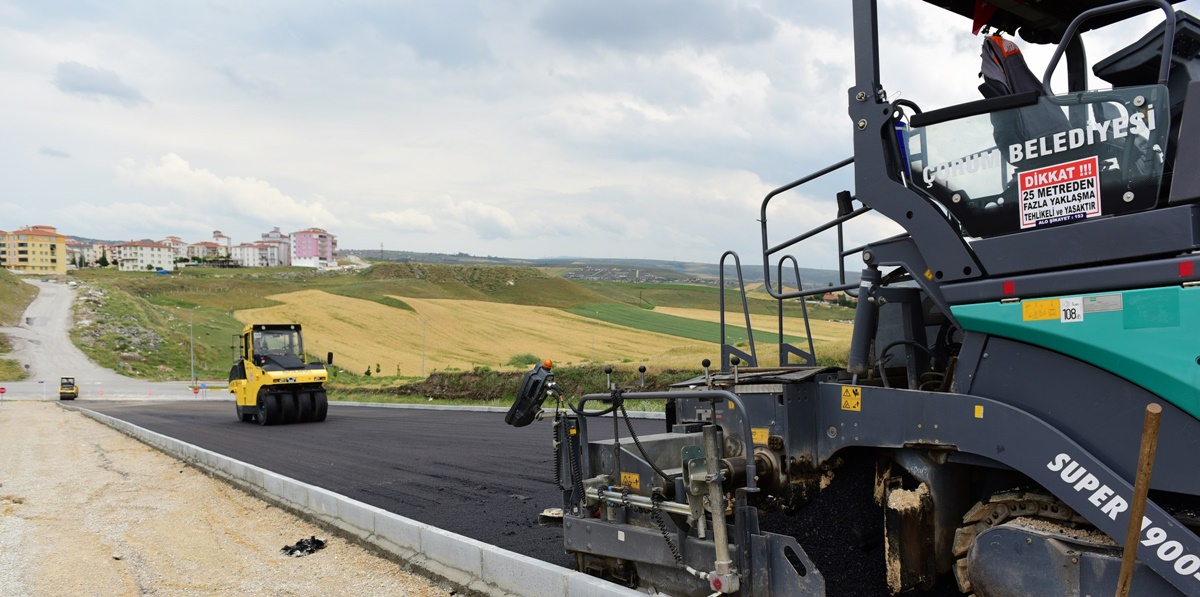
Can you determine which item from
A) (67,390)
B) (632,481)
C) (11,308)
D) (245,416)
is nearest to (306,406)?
(245,416)

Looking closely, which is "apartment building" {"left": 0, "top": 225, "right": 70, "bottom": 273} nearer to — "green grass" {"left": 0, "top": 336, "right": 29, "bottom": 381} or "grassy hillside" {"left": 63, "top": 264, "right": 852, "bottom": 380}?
"grassy hillside" {"left": 63, "top": 264, "right": 852, "bottom": 380}

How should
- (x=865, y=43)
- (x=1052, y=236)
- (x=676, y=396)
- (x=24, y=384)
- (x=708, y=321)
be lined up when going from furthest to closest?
(x=708, y=321) < (x=24, y=384) < (x=676, y=396) < (x=865, y=43) < (x=1052, y=236)

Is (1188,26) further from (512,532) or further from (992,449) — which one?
(512,532)

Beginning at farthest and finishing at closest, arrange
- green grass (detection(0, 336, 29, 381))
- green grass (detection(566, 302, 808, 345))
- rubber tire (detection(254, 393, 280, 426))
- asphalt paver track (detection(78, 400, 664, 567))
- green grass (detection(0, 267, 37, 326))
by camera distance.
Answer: green grass (detection(0, 267, 37, 326)) < green grass (detection(566, 302, 808, 345)) < green grass (detection(0, 336, 29, 381)) < rubber tire (detection(254, 393, 280, 426)) < asphalt paver track (detection(78, 400, 664, 567))

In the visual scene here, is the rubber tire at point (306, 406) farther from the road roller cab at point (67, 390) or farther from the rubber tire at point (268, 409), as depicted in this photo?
the road roller cab at point (67, 390)

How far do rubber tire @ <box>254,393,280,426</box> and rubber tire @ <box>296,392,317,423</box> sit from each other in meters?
0.53

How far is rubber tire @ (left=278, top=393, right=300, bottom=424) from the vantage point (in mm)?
21125

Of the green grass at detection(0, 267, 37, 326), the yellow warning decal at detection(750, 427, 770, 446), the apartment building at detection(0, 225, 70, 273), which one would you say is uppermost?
the apartment building at detection(0, 225, 70, 273)

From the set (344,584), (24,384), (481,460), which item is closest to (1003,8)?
(344,584)

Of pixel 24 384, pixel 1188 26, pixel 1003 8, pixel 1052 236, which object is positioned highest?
pixel 1003 8

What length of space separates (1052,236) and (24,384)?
2209 inches

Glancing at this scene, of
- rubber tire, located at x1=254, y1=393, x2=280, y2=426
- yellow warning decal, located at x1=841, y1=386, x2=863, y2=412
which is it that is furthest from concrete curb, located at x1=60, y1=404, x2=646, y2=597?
rubber tire, located at x1=254, y1=393, x2=280, y2=426

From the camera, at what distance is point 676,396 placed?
4668 millimetres

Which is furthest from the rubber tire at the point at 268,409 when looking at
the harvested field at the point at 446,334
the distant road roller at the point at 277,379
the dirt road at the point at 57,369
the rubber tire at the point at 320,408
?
the dirt road at the point at 57,369
